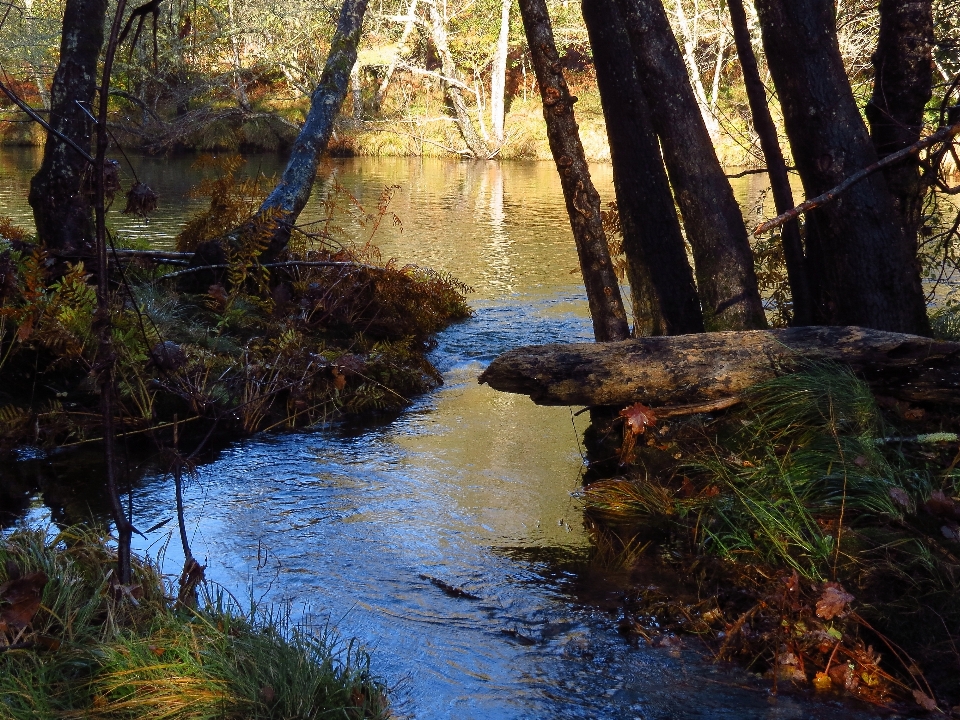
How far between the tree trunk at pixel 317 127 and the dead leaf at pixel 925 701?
25.2 feet

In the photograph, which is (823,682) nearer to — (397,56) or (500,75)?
(397,56)

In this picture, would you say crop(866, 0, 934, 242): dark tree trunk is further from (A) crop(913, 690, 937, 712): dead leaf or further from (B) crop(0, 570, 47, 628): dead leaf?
(B) crop(0, 570, 47, 628): dead leaf

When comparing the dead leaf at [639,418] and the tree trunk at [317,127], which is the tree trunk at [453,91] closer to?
the tree trunk at [317,127]

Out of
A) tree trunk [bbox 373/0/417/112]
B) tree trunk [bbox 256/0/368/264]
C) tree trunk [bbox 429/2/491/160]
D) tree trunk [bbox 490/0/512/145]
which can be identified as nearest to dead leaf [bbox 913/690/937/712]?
tree trunk [bbox 256/0/368/264]

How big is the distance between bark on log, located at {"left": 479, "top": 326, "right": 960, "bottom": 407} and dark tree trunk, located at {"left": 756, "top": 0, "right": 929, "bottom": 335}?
2.00 feet

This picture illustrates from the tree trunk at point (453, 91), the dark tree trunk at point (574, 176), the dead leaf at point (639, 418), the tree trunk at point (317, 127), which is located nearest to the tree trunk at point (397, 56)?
the tree trunk at point (453, 91)

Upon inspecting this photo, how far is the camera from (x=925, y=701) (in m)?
3.82

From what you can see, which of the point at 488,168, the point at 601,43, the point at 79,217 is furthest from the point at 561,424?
the point at 488,168

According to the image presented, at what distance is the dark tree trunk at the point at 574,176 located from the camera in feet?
24.1

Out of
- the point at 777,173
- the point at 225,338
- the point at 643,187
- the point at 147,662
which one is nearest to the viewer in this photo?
the point at 147,662

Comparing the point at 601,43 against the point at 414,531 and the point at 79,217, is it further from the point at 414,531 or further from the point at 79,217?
the point at 79,217

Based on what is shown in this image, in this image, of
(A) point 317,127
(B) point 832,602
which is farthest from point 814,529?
(A) point 317,127

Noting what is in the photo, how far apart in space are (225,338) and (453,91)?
26.6m

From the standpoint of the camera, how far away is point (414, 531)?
19.3 ft
